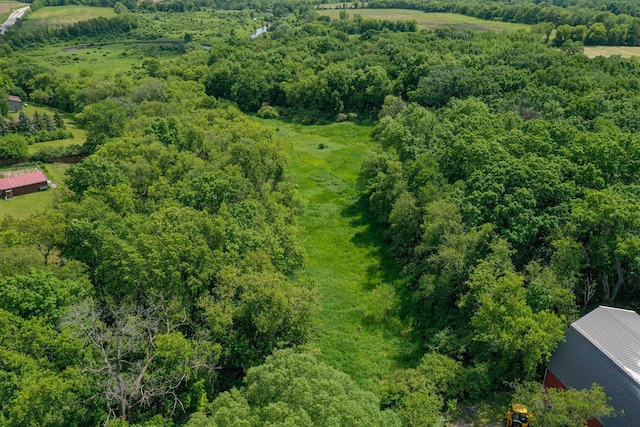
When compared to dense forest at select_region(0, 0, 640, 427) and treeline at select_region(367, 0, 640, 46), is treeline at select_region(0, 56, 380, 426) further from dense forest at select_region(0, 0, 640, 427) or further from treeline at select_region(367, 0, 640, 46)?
treeline at select_region(367, 0, 640, 46)

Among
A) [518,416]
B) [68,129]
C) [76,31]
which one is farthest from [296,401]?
[76,31]

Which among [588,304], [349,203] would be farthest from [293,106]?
[588,304]

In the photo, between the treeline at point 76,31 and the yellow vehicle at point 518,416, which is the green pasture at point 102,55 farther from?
the yellow vehicle at point 518,416

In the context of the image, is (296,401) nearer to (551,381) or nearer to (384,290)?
(551,381)

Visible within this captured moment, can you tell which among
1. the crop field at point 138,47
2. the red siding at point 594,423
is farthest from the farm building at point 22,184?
the red siding at point 594,423

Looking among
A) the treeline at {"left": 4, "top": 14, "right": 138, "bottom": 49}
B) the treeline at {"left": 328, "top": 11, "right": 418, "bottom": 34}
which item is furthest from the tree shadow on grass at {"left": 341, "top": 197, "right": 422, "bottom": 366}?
the treeline at {"left": 4, "top": 14, "right": 138, "bottom": 49}

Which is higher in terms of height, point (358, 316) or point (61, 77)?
point (61, 77)

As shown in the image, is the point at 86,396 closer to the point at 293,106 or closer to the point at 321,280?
the point at 321,280
